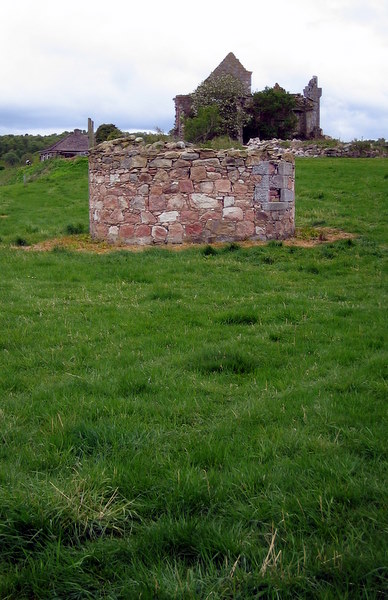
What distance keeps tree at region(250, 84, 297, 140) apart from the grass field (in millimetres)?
35825

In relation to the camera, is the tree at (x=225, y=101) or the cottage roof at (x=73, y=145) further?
the cottage roof at (x=73, y=145)

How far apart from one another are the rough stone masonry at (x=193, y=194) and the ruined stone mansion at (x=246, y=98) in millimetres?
30047

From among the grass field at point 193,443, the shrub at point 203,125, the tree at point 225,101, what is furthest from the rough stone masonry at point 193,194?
the tree at point 225,101

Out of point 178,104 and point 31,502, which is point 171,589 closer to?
point 31,502

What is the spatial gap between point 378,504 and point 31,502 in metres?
1.82

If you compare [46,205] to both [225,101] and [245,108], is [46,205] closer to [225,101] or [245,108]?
[225,101]

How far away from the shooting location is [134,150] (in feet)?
47.6

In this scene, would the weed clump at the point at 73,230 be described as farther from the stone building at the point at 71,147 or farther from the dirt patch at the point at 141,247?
the stone building at the point at 71,147

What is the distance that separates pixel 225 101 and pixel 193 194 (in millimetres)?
29873

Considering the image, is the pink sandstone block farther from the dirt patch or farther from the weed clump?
the weed clump

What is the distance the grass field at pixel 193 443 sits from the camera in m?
2.73

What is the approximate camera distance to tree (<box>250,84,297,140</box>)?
42.9 m

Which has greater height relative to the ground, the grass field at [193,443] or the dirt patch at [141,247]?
the dirt patch at [141,247]

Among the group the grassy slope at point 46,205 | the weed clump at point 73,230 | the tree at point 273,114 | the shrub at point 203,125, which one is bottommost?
the weed clump at point 73,230
